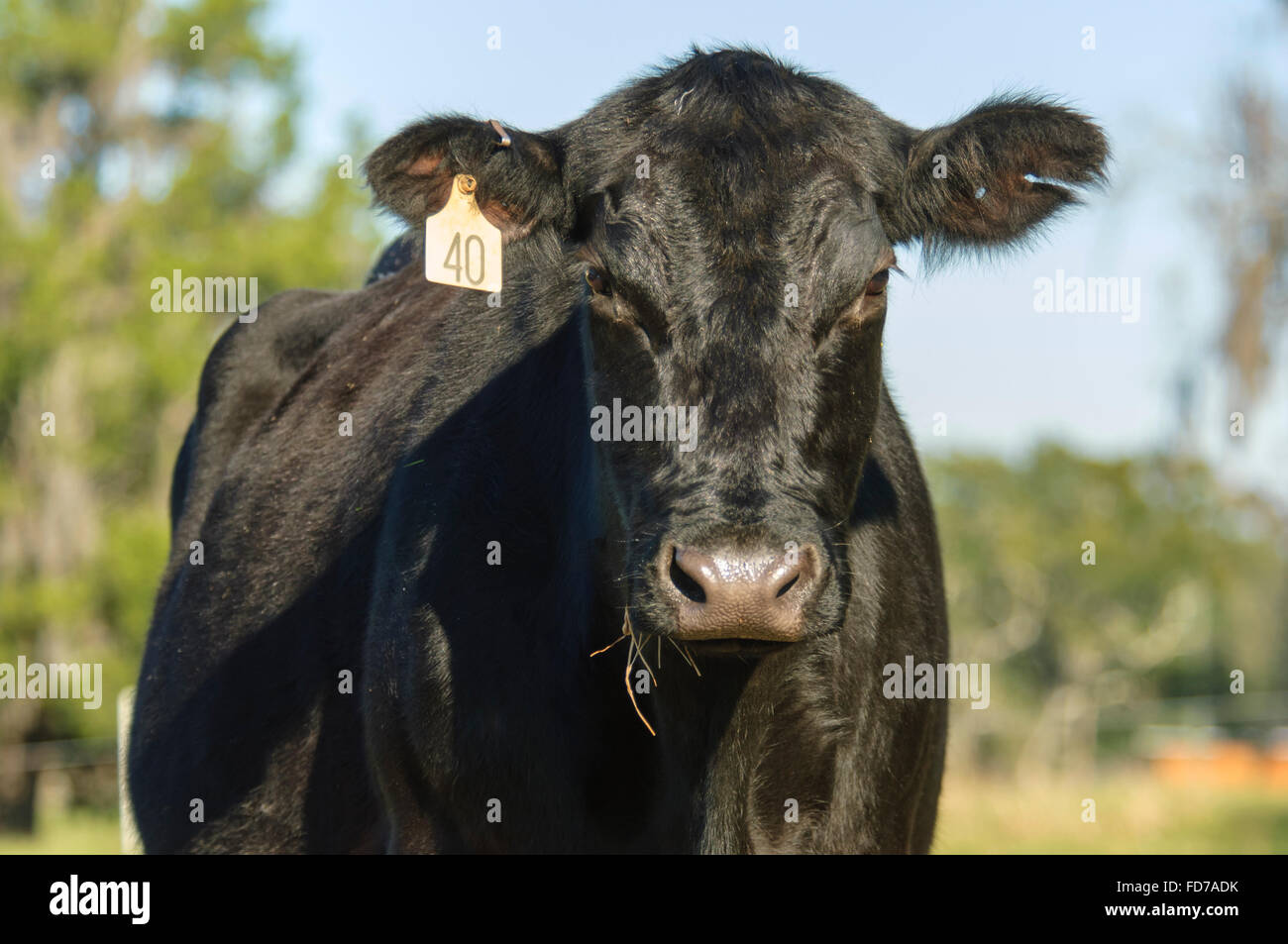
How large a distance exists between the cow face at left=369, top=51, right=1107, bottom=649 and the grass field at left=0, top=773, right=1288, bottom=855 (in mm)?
12192

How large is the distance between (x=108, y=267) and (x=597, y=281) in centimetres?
2637

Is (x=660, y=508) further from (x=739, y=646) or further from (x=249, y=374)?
(x=249, y=374)

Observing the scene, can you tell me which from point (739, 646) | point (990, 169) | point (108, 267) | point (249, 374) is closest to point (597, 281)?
point (739, 646)

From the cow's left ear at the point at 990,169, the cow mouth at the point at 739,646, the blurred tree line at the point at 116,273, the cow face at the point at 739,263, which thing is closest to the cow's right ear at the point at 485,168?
the cow face at the point at 739,263

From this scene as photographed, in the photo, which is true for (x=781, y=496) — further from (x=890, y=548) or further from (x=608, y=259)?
(x=890, y=548)

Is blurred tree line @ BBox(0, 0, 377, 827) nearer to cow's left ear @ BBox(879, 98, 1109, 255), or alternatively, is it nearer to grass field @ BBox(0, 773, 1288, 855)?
grass field @ BBox(0, 773, 1288, 855)

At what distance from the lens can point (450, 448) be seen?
182 inches

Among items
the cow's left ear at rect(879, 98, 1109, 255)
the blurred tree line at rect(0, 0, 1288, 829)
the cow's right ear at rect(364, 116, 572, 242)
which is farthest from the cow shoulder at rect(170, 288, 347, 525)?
the blurred tree line at rect(0, 0, 1288, 829)

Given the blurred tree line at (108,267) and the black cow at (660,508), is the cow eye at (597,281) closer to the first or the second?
the black cow at (660,508)

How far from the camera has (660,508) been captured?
355 centimetres

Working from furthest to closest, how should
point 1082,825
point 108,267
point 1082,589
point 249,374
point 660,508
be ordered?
1. point 1082,589
2. point 108,267
3. point 1082,825
4. point 249,374
5. point 660,508

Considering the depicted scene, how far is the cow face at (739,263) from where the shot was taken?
336 cm

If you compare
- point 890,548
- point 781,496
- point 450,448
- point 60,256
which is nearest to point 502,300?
point 450,448
